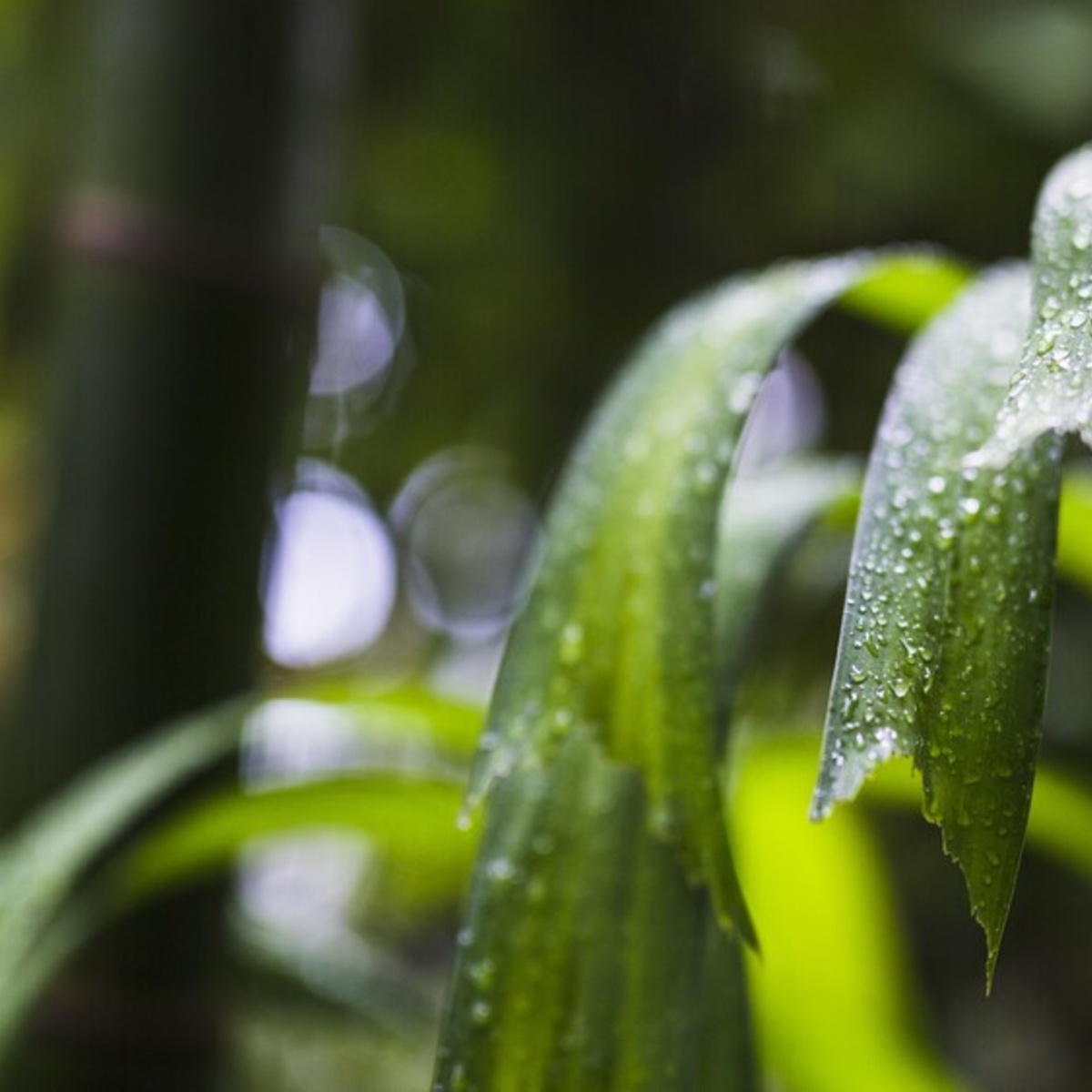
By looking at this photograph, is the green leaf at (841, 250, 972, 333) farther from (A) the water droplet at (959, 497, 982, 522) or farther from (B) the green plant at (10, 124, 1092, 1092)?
(A) the water droplet at (959, 497, 982, 522)

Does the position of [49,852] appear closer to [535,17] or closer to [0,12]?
[0,12]

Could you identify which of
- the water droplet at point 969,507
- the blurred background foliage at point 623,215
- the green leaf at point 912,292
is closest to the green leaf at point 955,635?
the water droplet at point 969,507

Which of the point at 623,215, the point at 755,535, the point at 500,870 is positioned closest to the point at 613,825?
the point at 500,870

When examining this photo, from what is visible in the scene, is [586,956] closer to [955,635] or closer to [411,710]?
[955,635]

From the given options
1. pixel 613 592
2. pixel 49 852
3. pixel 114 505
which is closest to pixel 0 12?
pixel 114 505

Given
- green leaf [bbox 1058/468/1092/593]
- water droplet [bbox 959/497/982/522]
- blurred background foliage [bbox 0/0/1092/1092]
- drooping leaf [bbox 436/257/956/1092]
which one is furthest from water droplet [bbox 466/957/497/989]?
blurred background foliage [bbox 0/0/1092/1092]

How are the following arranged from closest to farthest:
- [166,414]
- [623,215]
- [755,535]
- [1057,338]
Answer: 1. [1057,338]
2. [755,535]
3. [166,414]
4. [623,215]

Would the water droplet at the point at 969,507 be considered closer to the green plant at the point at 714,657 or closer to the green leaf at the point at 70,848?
the green plant at the point at 714,657

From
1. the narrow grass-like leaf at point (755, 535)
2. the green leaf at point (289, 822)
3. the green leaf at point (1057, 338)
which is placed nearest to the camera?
the green leaf at point (1057, 338)
